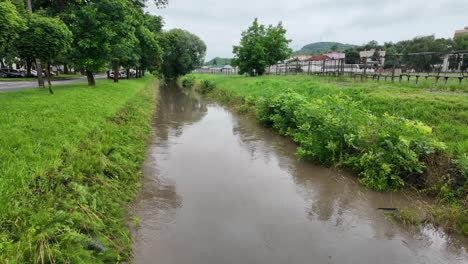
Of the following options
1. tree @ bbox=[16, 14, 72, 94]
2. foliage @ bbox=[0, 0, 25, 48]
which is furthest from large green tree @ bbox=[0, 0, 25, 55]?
tree @ bbox=[16, 14, 72, 94]

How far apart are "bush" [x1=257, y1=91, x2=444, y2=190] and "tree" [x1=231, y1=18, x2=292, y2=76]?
26.6m

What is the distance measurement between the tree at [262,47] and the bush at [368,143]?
26641 millimetres

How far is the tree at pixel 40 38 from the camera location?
10.4 m

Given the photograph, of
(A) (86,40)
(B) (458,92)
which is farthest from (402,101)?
(A) (86,40)

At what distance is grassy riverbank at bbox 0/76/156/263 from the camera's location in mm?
3012

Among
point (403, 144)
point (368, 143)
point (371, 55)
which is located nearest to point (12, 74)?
point (371, 55)

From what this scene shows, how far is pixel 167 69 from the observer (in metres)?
50.1

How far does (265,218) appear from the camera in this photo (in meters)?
4.87

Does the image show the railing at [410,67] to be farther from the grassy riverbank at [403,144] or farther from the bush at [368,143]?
the bush at [368,143]

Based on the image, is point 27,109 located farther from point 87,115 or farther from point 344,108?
point 344,108

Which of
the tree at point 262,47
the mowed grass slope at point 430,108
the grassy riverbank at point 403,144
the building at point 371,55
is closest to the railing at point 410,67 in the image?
the building at point 371,55

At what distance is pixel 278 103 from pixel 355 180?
5769 millimetres

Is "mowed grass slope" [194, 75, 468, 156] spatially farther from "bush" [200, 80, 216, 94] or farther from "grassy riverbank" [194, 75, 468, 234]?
"bush" [200, 80, 216, 94]

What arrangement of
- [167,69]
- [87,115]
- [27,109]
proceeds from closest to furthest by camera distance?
[27,109]
[87,115]
[167,69]
